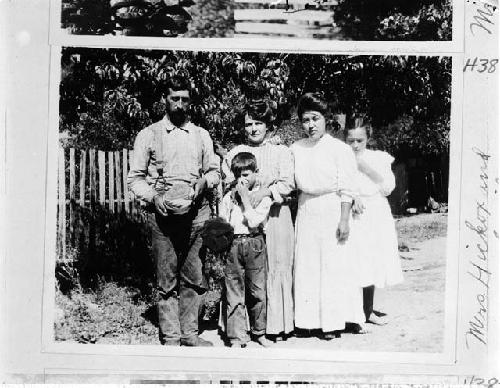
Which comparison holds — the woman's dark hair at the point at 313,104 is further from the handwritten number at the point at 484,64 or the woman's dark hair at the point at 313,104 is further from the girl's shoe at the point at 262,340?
the girl's shoe at the point at 262,340

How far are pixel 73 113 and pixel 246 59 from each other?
0.88 metres

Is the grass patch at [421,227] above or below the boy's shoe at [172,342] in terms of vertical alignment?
above

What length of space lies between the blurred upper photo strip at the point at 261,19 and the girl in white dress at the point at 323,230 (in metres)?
0.38

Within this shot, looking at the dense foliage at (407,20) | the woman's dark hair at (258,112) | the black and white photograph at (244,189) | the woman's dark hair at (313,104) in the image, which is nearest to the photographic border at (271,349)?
the black and white photograph at (244,189)

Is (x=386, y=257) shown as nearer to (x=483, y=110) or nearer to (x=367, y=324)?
(x=367, y=324)

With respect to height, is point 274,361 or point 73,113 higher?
point 73,113

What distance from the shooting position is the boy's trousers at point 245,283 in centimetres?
273

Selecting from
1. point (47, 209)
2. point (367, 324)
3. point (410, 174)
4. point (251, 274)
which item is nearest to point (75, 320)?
point (47, 209)

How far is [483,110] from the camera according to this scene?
2.78 m

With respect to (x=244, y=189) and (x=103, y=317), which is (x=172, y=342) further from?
(x=244, y=189)

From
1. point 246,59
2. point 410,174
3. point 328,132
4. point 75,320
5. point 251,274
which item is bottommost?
point 75,320

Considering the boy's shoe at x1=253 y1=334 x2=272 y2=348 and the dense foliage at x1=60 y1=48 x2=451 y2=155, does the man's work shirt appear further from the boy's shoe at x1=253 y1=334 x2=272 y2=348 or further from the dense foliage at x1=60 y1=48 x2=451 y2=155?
the boy's shoe at x1=253 y1=334 x2=272 y2=348

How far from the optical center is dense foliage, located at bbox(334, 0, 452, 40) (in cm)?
281

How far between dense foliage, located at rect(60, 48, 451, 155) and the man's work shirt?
0.06 meters
